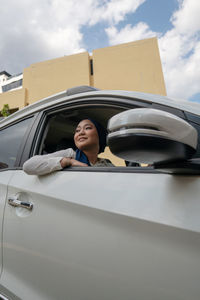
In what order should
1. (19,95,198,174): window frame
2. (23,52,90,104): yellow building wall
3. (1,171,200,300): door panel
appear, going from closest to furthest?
(1,171,200,300): door panel < (19,95,198,174): window frame < (23,52,90,104): yellow building wall

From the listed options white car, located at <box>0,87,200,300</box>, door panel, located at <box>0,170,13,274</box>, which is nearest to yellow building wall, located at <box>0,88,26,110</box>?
door panel, located at <box>0,170,13,274</box>

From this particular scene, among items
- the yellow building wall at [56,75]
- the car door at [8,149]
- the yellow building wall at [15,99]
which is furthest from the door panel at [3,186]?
the yellow building wall at [15,99]

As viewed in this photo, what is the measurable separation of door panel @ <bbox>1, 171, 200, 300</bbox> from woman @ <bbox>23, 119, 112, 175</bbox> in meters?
0.06

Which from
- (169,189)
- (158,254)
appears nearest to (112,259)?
(158,254)

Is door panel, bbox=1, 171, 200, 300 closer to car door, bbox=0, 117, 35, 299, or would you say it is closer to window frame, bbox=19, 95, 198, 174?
window frame, bbox=19, 95, 198, 174

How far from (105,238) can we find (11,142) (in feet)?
3.94

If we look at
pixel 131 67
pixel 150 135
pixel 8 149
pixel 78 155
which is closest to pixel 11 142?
pixel 8 149

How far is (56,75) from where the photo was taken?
14.6m

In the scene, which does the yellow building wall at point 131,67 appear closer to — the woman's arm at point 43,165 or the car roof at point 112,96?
the car roof at point 112,96

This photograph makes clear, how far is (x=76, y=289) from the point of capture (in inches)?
28.5

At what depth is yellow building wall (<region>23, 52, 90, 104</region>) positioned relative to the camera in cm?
1400

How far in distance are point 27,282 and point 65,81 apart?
14.9 m

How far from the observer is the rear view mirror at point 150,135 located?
0.45m

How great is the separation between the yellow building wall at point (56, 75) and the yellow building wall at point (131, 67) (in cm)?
98
